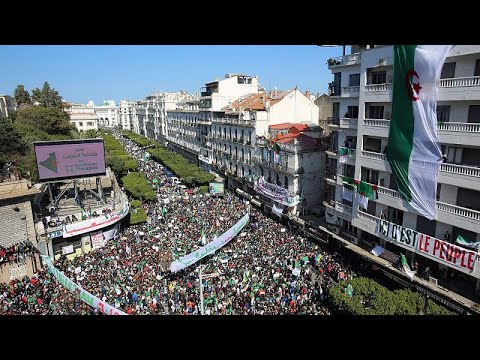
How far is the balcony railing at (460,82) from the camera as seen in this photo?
A: 56.5 ft

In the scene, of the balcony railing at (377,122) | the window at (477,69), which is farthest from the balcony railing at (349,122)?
the window at (477,69)

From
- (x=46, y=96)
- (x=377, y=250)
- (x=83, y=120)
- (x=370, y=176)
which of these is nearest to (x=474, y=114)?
(x=370, y=176)

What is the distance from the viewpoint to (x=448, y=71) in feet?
61.8

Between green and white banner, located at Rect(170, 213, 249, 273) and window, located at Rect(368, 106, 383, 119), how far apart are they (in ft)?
48.3

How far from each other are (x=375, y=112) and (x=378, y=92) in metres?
1.51

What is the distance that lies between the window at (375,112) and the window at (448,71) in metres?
4.40

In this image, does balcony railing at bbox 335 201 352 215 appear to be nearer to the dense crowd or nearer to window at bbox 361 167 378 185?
window at bbox 361 167 378 185

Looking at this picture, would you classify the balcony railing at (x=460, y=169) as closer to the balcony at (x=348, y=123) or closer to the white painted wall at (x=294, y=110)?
the balcony at (x=348, y=123)

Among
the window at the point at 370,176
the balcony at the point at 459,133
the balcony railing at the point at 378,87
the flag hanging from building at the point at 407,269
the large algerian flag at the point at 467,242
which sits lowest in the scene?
the flag hanging from building at the point at 407,269

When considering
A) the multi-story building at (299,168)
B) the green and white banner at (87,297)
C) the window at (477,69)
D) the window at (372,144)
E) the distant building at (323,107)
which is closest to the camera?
the window at (477,69)
